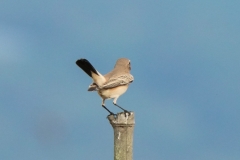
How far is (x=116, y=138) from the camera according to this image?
262 inches

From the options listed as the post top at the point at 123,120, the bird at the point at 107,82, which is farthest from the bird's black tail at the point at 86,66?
the post top at the point at 123,120

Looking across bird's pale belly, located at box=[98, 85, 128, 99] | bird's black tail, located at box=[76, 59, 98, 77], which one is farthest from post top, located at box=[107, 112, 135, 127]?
bird's pale belly, located at box=[98, 85, 128, 99]

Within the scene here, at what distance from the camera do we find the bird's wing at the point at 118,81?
833cm

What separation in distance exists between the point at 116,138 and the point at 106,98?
1985 millimetres

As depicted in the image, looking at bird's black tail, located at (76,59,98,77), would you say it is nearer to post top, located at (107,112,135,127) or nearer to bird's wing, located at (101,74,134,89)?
bird's wing, located at (101,74,134,89)

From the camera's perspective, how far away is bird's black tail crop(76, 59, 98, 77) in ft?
26.1

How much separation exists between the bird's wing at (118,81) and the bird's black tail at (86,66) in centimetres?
30

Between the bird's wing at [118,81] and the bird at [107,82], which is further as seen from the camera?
the bird's wing at [118,81]

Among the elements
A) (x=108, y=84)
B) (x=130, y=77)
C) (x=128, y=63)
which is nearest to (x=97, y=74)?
(x=108, y=84)

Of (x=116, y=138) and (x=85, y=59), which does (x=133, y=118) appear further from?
(x=85, y=59)

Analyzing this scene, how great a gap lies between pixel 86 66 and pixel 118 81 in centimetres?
69

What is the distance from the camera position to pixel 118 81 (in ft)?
27.9

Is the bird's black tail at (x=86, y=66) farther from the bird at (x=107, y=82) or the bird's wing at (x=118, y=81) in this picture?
the bird's wing at (x=118, y=81)

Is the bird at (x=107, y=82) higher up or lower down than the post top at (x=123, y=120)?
higher up
